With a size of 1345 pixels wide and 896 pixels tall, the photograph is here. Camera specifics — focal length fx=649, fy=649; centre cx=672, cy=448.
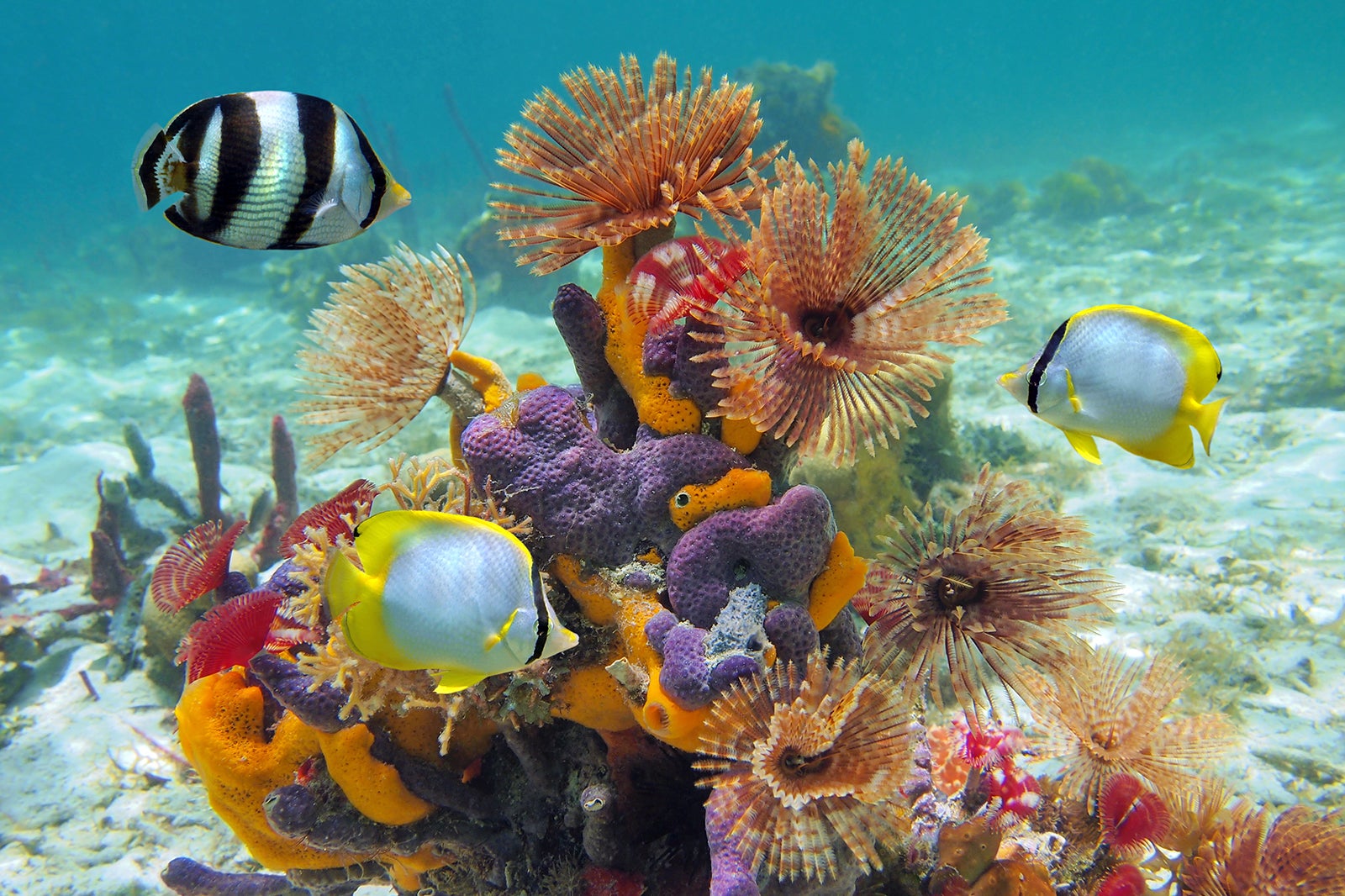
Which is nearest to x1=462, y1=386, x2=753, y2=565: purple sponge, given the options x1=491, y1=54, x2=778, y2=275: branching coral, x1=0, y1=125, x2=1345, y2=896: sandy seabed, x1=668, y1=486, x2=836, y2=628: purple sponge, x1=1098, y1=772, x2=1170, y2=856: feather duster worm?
x1=668, y1=486, x2=836, y2=628: purple sponge

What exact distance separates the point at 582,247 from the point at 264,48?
4194 inches

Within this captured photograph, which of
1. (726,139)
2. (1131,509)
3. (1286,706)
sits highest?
(726,139)

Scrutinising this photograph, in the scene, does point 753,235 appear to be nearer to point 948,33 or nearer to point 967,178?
point 967,178

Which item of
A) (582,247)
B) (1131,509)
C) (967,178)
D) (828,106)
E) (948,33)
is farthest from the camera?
(948,33)

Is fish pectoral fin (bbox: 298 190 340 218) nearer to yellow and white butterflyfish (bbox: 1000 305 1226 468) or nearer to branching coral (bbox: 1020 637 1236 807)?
yellow and white butterflyfish (bbox: 1000 305 1226 468)

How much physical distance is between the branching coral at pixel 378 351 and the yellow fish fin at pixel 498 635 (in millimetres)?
1212

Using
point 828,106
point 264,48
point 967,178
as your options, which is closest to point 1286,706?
point 828,106

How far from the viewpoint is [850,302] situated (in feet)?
6.19

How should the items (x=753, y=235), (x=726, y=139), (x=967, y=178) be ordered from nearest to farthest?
(x=753, y=235)
(x=726, y=139)
(x=967, y=178)

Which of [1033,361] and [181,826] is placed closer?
[1033,361]

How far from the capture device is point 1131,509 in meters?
6.68

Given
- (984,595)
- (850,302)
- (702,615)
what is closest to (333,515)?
(702,615)

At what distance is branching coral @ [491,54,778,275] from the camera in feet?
6.56

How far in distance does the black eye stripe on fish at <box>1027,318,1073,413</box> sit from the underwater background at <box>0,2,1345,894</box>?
0.22 meters
